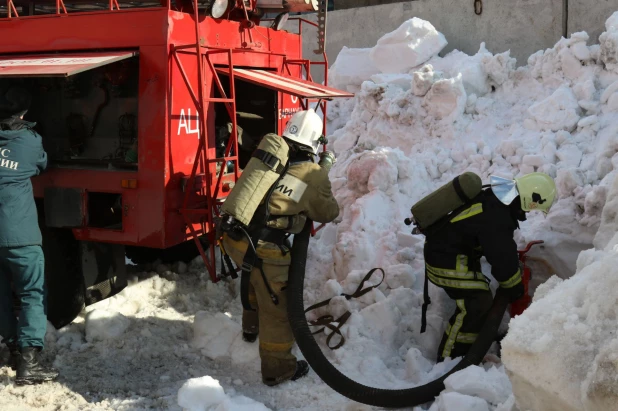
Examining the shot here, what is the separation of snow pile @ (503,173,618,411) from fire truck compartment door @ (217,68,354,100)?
8.73ft

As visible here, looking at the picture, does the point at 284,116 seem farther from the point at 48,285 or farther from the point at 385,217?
the point at 48,285

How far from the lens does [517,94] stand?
7059mm

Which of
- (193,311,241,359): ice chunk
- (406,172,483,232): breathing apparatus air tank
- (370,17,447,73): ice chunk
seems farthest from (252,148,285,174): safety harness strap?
(370,17,447,73): ice chunk

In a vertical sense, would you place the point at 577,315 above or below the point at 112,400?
above

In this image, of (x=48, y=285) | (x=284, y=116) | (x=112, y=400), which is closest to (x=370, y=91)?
(x=284, y=116)

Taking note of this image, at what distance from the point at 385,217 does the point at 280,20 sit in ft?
6.68

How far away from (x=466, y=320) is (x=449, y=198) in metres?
0.82

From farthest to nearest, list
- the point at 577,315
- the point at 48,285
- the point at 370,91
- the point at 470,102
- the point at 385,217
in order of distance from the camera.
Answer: the point at 370,91 < the point at 470,102 < the point at 385,217 < the point at 48,285 < the point at 577,315

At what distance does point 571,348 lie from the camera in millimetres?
2490

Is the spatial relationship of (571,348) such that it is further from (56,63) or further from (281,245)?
(56,63)

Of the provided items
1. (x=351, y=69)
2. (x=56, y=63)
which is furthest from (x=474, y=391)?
(x=351, y=69)

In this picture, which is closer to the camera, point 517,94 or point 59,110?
point 59,110

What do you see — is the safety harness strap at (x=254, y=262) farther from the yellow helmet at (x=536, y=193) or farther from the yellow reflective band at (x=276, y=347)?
the yellow helmet at (x=536, y=193)

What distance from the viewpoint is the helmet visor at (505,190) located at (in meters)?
4.33
